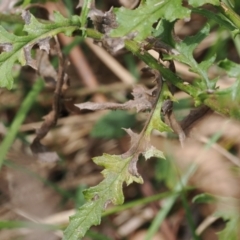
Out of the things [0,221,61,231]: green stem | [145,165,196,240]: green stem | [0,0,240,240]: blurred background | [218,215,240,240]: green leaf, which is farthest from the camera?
[0,0,240,240]: blurred background

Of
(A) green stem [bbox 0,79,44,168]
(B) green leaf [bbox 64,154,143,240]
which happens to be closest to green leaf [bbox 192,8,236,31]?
(B) green leaf [bbox 64,154,143,240]

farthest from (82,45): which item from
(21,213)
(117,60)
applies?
(21,213)

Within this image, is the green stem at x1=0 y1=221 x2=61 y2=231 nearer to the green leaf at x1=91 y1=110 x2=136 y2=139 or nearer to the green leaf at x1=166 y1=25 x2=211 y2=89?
the green leaf at x1=91 y1=110 x2=136 y2=139

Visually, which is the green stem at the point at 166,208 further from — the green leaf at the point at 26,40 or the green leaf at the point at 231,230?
the green leaf at the point at 26,40

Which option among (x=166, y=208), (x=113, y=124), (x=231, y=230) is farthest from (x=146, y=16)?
(x=113, y=124)

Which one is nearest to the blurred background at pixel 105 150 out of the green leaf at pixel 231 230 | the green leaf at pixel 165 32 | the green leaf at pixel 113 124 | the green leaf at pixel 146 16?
the green leaf at pixel 113 124

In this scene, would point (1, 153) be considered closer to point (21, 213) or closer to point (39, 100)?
point (21, 213)
